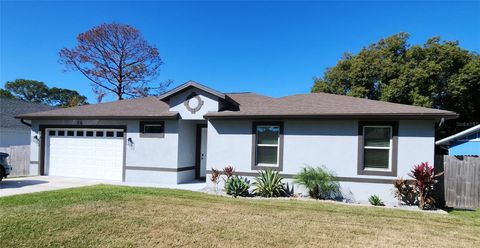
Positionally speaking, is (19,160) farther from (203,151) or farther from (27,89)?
(27,89)

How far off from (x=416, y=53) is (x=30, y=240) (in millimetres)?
27463

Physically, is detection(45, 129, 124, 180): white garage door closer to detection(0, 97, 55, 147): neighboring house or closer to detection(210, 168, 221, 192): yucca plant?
detection(210, 168, 221, 192): yucca plant

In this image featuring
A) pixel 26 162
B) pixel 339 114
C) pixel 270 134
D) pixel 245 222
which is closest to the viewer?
pixel 245 222

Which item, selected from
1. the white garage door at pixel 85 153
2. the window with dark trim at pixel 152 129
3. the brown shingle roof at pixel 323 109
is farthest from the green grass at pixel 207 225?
the white garage door at pixel 85 153

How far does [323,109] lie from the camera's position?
11.0 m

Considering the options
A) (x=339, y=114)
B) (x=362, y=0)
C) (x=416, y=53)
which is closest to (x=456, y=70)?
(x=416, y=53)

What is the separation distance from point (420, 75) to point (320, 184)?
59.8 ft

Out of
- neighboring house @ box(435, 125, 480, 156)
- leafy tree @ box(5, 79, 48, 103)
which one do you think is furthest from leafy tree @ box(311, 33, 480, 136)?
leafy tree @ box(5, 79, 48, 103)

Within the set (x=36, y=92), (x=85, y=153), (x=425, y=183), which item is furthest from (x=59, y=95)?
(x=425, y=183)

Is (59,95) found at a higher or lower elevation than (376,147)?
higher

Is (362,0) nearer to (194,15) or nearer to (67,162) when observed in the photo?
(194,15)

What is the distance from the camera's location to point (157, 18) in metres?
19.7

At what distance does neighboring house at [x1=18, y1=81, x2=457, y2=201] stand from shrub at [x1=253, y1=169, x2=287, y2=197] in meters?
0.41

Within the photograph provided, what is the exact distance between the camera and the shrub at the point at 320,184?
10.5 meters
